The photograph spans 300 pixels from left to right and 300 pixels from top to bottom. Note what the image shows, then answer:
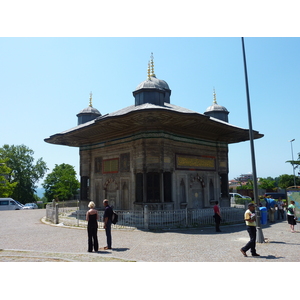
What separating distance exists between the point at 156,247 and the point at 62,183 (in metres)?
45.9

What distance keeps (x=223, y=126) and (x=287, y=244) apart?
26.3 ft

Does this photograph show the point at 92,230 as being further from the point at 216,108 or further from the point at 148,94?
the point at 216,108

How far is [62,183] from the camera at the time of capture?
165ft

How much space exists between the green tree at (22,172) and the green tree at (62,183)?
334cm

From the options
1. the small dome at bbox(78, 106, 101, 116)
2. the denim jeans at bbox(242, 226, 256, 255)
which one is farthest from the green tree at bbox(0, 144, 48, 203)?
the denim jeans at bbox(242, 226, 256, 255)

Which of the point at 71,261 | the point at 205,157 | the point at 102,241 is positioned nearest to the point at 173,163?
the point at 205,157

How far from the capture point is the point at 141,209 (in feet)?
44.0

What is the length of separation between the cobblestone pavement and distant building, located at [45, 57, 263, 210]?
359 centimetres

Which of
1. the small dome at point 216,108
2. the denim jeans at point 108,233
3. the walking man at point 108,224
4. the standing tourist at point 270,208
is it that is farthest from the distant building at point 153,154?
the denim jeans at point 108,233

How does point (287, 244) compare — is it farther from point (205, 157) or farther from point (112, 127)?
point (112, 127)

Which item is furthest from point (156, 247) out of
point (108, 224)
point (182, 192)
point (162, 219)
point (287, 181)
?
point (287, 181)

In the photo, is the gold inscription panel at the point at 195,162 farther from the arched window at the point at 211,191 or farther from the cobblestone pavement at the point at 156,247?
the cobblestone pavement at the point at 156,247

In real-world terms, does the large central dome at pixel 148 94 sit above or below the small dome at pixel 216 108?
below

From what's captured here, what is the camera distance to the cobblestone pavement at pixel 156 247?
6.55 metres
